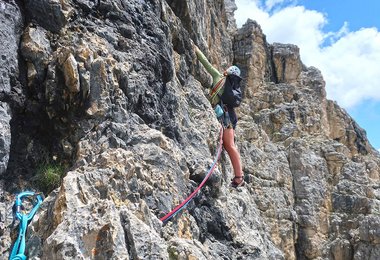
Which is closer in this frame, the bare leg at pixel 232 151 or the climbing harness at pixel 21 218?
the climbing harness at pixel 21 218

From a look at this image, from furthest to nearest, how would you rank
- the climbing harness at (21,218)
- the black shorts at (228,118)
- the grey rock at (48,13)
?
the black shorts at (228,118) → the grey rock at (48,13) → the climbing harness at (21,218)

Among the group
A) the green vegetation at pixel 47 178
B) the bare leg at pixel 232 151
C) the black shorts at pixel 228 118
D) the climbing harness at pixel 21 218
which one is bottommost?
the climbing harness at pixel 21 218

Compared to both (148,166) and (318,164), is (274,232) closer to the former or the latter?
(318,164)

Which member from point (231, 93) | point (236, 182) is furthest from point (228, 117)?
point (236, 182)

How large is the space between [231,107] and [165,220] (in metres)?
5.25

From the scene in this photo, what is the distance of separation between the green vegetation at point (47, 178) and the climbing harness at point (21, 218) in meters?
0.22

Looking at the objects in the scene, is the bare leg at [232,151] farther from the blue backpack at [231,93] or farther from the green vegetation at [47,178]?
the green vegetation at [47,178]

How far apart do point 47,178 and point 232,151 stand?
4865mm

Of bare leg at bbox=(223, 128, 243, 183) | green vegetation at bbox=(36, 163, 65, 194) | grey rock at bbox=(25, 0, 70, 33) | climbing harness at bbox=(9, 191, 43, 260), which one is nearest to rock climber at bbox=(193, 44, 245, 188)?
bare leg at bbox=(223, 128, 243, 183)

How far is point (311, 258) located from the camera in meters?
30.3

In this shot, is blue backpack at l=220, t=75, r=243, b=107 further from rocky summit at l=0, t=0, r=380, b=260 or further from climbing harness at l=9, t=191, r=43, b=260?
climbing harness at l=9, t=191, r=43, b=260

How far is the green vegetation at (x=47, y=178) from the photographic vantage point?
6.06 meters

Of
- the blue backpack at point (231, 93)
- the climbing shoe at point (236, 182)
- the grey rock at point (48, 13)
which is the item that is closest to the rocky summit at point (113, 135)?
the grey rock at point (48, 13)

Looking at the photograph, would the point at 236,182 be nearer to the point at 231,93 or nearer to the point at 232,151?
the point at 232,151
